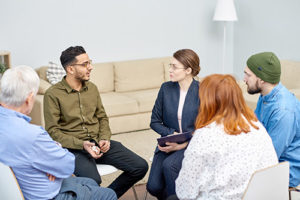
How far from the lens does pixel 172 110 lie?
331 cm

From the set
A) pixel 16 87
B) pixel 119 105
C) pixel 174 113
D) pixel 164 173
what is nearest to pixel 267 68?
pixel 174 113

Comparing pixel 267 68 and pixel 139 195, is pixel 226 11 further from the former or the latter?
pixel 267 68

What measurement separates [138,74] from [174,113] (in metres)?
2.97

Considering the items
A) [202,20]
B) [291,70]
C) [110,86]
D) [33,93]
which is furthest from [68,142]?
[202,20]

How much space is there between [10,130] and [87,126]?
3.88 ft

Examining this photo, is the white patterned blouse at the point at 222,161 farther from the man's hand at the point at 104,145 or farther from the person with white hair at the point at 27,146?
the man's hand at the point at 104,145

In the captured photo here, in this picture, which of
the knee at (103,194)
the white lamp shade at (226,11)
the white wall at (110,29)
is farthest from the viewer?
the white lamp shade at (226,11)

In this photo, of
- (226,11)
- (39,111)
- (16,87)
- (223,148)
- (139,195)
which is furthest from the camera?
(226,11)

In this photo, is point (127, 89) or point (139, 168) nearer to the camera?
point (139, 168)

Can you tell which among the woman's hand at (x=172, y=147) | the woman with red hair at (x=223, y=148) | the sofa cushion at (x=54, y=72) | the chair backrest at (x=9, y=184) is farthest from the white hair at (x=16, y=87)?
the sofa cushion at (x=54, y=72)

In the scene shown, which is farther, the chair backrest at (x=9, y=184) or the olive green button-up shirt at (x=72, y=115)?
the olive green button-up shirt at (x=72, y=115)

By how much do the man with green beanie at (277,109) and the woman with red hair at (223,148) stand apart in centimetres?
45

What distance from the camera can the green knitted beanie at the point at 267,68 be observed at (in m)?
2.84

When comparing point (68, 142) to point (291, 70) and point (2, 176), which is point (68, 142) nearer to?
point (2, 176)
